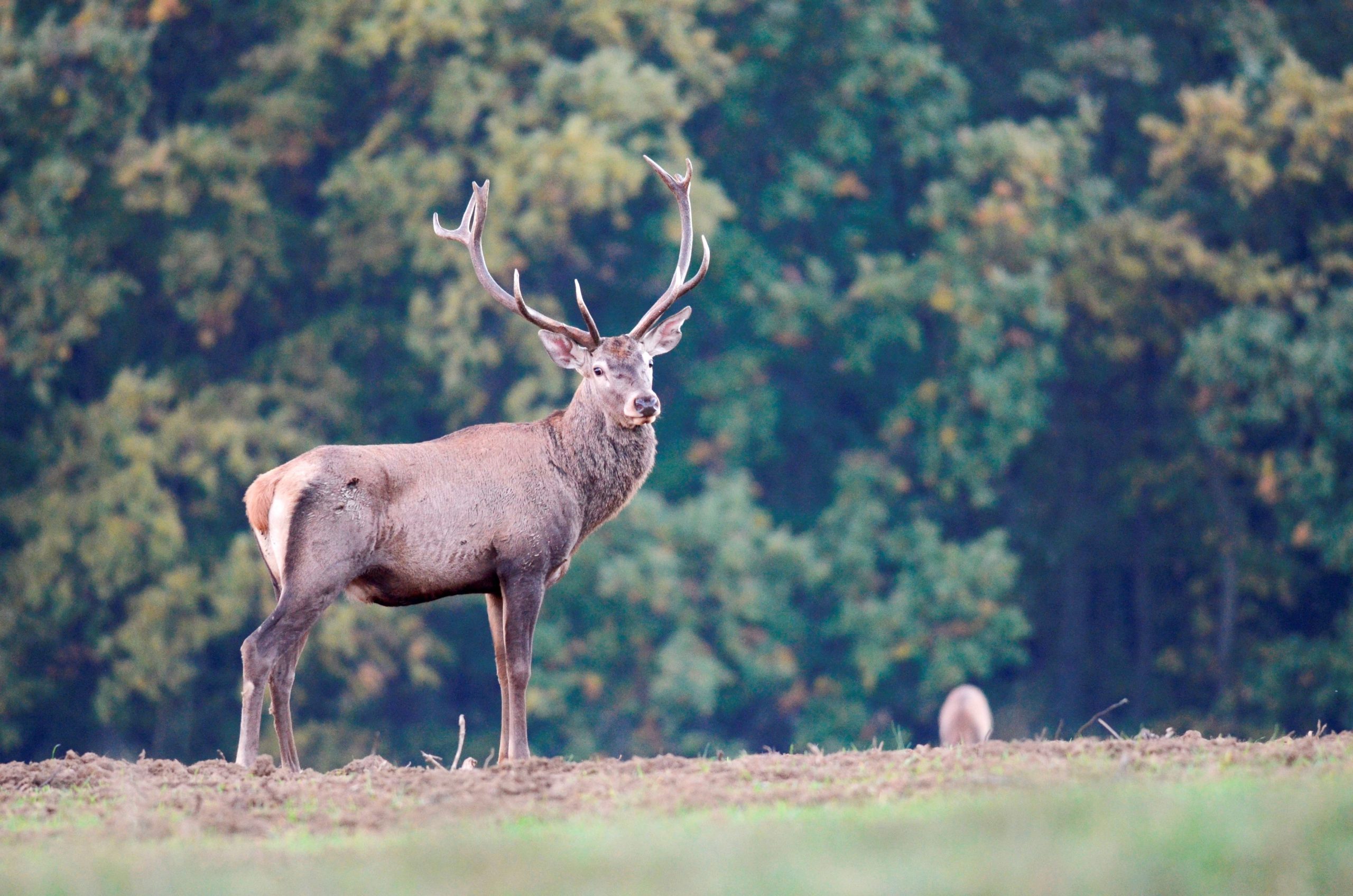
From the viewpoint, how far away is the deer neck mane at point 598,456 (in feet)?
35.0

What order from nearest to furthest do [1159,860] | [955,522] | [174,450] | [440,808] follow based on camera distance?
[1159,860] < [440,808] < [174,450] < [955,522]

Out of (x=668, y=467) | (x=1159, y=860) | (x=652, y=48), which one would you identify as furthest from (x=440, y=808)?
Result: (x=652, y=48)

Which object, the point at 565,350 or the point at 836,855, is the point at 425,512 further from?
the point at 836,855

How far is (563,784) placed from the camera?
805cm

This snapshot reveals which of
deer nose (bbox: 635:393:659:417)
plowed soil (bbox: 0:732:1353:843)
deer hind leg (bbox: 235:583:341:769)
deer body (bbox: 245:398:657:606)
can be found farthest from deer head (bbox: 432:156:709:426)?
plowed soil (bbox: 0:732:1353:843)

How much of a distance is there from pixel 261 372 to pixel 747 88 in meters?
7.76

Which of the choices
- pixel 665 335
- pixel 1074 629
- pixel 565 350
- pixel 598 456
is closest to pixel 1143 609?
pixel 1074 629

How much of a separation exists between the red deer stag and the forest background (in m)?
11.9

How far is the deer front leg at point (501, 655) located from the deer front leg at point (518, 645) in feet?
0.13

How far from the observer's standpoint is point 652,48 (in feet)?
84.0

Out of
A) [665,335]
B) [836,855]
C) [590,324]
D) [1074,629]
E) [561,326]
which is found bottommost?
[1074,629]

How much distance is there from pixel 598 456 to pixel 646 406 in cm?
43

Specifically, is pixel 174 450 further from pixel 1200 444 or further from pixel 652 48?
pixel 1200 444

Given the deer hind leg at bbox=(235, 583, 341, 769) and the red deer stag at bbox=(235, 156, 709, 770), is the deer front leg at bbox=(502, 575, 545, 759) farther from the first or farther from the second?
the deer hind leg at bbox=(235, 583, 341, 769)
